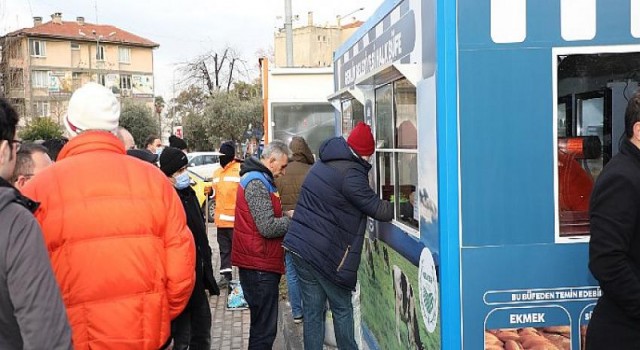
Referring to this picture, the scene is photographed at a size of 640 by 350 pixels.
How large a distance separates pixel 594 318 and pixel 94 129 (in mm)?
2119

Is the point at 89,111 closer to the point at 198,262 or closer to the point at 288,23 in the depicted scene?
the point at 198,262

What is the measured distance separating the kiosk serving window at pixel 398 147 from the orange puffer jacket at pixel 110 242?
1500mm

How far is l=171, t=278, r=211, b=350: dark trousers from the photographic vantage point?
4521 millimetres

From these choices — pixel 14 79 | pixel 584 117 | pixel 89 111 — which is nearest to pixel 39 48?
pixel 14 79

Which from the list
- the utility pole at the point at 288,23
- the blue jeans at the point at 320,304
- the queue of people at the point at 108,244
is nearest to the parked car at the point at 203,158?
the utility pole at the point at 288,23

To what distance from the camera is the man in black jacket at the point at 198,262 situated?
446 cm

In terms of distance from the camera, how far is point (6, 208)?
196 centimetres

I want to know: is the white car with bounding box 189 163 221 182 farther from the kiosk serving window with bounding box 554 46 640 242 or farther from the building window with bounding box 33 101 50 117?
the building window with bounding box 33 101 50 117

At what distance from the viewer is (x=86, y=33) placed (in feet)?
238

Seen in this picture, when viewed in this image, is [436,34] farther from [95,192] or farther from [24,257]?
[24,257]

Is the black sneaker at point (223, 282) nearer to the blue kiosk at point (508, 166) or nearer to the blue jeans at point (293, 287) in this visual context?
the blue jeans at point (293, 287)

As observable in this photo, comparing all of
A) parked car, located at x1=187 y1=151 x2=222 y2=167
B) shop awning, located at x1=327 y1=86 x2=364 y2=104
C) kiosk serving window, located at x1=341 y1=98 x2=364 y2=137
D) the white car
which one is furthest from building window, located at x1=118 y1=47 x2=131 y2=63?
shop awning, located at x1=327 y1=86 x2=364 y2=104

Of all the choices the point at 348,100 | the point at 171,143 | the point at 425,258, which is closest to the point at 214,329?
the point at 171,143

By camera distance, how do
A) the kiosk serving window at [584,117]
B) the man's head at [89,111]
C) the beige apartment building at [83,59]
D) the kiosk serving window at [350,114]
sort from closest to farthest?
the man's head at [89,111], the kiosk serving window at [584,117], the kiosk serving window at [350,114], the beige apartment building at [83,59]
